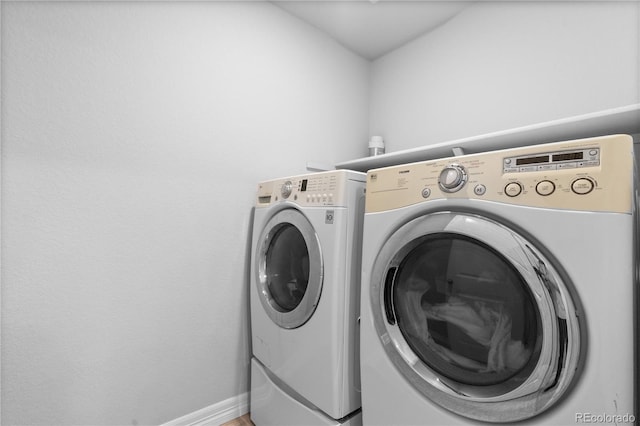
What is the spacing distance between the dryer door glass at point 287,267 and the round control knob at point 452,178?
61cm

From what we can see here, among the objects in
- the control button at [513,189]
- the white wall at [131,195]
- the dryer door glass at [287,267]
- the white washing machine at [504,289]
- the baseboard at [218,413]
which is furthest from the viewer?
the baseboard at [218,413]

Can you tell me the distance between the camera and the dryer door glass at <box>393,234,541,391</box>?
2.33 ft

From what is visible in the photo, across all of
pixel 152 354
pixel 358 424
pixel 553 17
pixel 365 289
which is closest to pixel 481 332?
pixel 365 289

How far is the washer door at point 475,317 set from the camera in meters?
0.64

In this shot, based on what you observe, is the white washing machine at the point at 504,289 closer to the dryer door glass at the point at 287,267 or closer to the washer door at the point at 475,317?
the washer door at the point at 475,317

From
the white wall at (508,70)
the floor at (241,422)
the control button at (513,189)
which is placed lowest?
the floor at (241,422)

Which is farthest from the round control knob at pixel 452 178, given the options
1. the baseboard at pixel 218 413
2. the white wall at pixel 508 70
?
the baseboard at pixel 218 413

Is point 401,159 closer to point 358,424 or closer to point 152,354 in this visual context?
point 358,424

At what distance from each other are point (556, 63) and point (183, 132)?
71.6 inches

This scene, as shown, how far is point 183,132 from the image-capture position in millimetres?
1366

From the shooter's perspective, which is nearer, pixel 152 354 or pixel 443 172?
pixel 443 172

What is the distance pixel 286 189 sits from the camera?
1294mm

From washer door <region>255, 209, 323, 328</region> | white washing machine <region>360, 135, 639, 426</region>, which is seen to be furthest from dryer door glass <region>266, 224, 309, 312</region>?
white washing machine <region>360, 135, 639, 426</region>

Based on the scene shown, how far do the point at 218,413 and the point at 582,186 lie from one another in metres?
1.72
